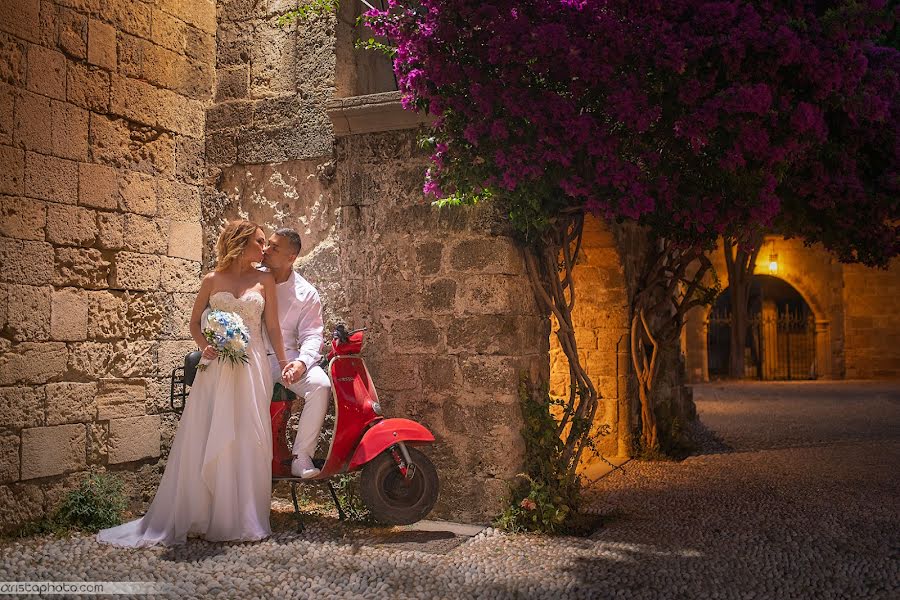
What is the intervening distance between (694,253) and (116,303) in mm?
4147

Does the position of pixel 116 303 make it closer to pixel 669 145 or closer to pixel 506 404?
pixel 506 404

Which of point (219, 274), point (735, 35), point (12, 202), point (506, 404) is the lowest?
point (506, 404)

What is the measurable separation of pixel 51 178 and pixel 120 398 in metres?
1.27

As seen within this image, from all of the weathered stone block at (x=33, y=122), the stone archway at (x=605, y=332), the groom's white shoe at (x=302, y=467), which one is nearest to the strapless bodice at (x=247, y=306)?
the groom's white shoe at (x=302, y=467)

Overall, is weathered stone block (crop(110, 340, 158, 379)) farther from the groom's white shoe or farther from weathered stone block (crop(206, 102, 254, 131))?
weathered stone block (crop(206, 102, 254, 131))

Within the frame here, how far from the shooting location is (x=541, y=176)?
448 cm

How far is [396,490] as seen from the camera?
4.56m

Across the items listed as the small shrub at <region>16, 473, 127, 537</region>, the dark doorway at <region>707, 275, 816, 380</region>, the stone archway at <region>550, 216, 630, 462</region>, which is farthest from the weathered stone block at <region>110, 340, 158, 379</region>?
the dark doorway at <region>707, 275, 816, 380</region>

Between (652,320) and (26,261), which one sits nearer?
(26,261)

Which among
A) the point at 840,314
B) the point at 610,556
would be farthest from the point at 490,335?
the point at 840,314

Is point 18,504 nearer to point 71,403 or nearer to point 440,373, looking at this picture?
point 71,403

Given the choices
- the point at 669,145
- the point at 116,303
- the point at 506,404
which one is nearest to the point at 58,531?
the point at 116,303

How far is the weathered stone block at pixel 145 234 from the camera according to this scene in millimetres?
5145

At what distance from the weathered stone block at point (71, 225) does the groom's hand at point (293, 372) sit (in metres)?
1.38
